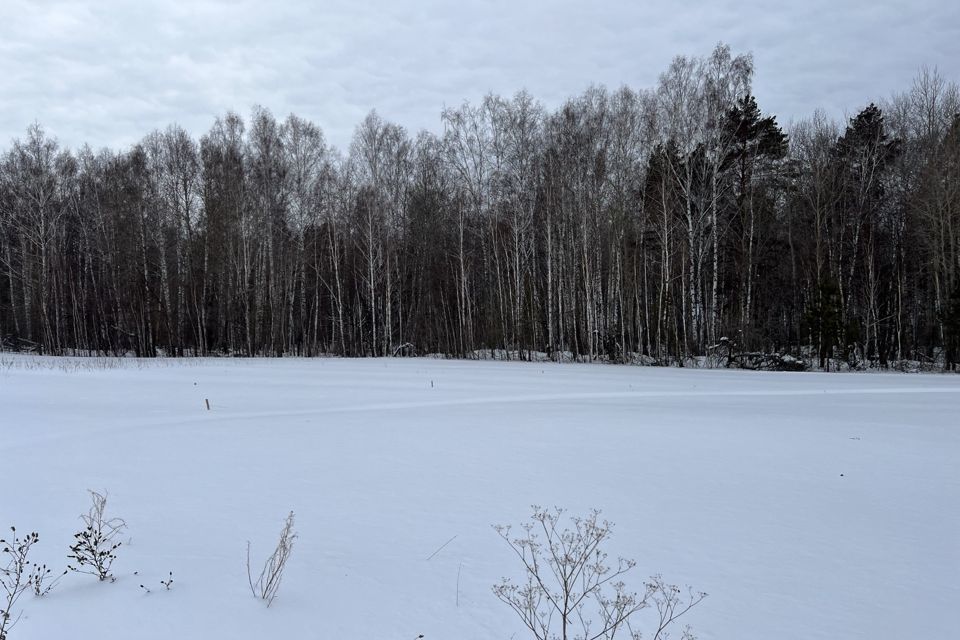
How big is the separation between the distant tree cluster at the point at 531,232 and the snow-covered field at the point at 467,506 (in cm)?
1444

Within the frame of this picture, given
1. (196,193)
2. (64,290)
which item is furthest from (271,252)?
(64,290)

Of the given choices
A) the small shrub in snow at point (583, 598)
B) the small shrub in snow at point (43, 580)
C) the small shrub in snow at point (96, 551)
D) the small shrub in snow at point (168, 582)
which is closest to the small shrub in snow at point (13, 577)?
the small shrub in snow at point (43, 580)

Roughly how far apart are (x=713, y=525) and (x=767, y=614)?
4.21 ft

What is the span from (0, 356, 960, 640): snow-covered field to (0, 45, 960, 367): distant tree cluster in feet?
47.4

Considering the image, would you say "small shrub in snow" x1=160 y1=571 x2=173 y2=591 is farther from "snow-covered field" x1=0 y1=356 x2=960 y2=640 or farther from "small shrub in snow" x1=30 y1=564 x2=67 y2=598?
"small shrub in snow" x1=30 y1=564 x2=67 y2=598

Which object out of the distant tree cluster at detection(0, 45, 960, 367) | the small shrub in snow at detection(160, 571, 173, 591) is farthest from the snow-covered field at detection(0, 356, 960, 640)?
the distant tree cluster at detection(0, 45, 960, 367)

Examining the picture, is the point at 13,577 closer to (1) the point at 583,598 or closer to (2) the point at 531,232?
(1) the point at 583,598

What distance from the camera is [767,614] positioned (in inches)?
115

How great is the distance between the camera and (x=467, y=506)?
471cm

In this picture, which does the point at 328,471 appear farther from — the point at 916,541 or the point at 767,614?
the point at 916,541

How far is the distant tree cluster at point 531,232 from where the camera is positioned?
Result: 74.6 feet

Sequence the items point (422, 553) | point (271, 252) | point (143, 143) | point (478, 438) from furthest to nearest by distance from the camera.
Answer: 1. point (143, 143)
2. point (271, 252)
3. point (478, 438)
4. point (422, 553)

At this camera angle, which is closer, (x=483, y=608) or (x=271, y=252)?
(x=483, y=608)

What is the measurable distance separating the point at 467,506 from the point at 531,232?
22.9m
